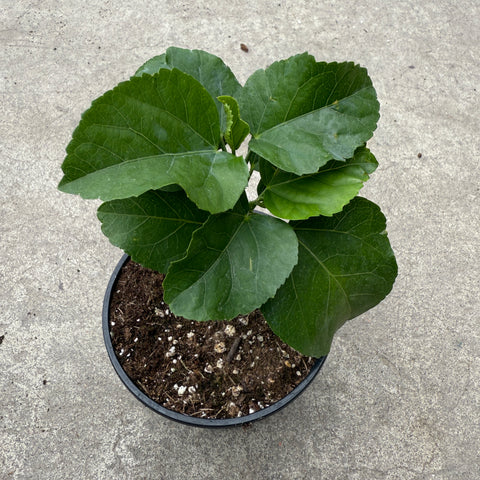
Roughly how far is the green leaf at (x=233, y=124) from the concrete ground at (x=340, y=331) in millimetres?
923

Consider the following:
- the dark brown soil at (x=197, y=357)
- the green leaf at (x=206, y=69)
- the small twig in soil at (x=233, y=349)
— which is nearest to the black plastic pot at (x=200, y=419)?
the dark brown soil at (x=197, y=357)

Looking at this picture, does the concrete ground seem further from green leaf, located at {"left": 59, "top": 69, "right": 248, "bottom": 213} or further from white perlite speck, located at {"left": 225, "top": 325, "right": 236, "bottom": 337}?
green leaf, located at {"left": 59, "top": 69, "right": 248, "bottom": 213}

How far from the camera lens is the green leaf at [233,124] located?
2.31 feet

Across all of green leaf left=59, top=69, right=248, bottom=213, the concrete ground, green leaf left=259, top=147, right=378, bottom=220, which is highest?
green leaf left=59, top=69, right=248, bottom=213

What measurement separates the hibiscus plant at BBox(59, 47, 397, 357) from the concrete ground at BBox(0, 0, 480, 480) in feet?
1.97

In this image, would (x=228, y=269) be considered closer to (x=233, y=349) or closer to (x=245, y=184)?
(x=245, y=184)

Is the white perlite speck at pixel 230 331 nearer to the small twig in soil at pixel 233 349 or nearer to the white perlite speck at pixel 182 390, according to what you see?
the small twig in soil at pixel 233 349

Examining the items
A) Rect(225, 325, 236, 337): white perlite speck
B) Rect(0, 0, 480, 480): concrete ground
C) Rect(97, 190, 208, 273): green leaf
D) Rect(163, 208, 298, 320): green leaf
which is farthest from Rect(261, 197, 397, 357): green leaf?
Rect(0, 0, 480, 480): concrete ground

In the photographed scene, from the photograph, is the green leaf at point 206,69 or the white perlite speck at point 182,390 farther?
the white perlite speck at point 182,390

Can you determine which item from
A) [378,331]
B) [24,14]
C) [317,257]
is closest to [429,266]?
[378,331]

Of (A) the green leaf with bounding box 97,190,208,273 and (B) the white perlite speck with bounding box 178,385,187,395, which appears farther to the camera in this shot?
(B) the white perlite speck with bounding box 178,385,187,395

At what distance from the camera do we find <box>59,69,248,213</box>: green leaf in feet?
2.26

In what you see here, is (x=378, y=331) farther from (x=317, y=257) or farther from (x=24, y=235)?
(x=24, y=235)

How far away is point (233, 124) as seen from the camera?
2.43 feet
